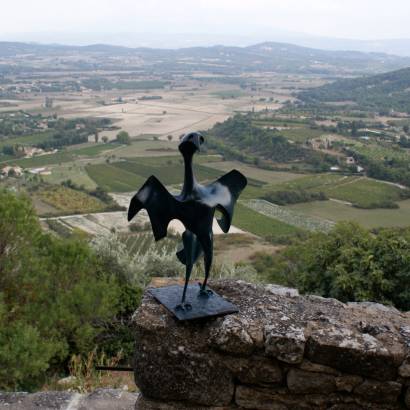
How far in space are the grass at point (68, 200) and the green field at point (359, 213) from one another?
1725 cm

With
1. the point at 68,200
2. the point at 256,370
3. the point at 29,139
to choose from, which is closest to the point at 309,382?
the point at 256,370

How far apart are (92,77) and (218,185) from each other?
184848mm

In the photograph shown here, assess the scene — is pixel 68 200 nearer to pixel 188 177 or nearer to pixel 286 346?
pixel 188 177

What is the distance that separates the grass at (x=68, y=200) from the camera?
1668 inches

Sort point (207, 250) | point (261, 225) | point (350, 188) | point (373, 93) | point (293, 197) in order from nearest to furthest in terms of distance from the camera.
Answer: point (207, 250) → point (261, 225) → point (293, 197) → point (350, 188) → point (373, 93)

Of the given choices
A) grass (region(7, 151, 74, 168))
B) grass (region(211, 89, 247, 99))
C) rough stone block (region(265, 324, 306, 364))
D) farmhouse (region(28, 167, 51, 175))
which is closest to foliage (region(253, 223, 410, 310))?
rough stone block (region(265, 324, 306, 364))

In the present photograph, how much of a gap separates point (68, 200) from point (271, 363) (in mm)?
41689

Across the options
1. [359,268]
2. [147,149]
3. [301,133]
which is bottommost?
[147,149]

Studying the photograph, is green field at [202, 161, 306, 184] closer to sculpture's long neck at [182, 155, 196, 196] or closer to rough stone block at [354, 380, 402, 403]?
sculpture's long neck at [182, 155, 196, 196]

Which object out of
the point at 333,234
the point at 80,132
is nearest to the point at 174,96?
the point at 80,132

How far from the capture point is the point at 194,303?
198 inches

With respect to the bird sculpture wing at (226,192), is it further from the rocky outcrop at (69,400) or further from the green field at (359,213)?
the green field at (359,213)

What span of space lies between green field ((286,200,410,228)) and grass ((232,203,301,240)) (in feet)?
13.2

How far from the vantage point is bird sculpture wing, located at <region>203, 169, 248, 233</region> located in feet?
17.3
